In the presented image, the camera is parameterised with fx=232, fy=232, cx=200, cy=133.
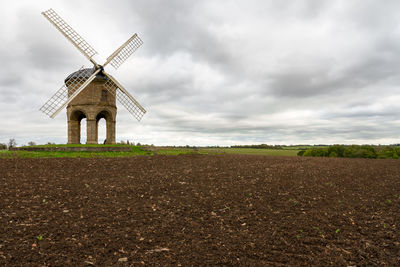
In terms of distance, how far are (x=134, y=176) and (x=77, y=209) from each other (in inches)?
184

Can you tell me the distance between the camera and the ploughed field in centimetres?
575

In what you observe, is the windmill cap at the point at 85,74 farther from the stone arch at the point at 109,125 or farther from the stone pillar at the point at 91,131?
the stone pillar at the point at 91,131

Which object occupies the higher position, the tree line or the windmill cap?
the windmill cap

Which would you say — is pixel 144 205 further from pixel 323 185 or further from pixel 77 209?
pixel 323 185

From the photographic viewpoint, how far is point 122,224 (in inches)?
283

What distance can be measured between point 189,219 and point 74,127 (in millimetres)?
25461

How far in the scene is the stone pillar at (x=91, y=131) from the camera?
26.8 metres

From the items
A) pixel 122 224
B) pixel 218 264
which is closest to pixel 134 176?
pixel 122 224

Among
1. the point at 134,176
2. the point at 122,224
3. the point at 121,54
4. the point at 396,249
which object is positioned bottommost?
the point at 396,249

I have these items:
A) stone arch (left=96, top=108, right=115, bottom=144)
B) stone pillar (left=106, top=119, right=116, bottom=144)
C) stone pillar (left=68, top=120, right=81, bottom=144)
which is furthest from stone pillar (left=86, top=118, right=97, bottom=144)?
stone pillar (left=68, top=120, right=81, bottom=144)

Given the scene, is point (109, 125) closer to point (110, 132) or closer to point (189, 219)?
point (110, 132)

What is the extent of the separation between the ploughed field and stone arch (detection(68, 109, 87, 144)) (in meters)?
15.4

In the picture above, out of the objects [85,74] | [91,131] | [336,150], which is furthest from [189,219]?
[336,150]

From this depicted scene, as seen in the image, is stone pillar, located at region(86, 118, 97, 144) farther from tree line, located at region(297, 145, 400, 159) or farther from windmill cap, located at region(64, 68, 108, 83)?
tree line, located at region(297, 145, 400, 159)
